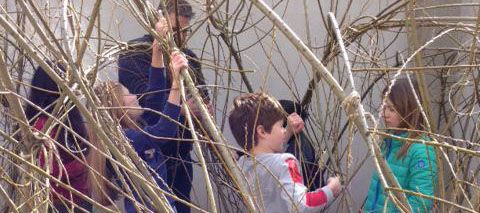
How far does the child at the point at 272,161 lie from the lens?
346 centimetres

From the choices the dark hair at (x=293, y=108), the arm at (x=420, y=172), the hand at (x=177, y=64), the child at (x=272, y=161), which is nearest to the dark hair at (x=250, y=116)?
the child at (x=272, y=161)

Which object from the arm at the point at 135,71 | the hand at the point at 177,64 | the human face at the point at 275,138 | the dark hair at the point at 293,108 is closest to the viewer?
the hand at the point at 177,64

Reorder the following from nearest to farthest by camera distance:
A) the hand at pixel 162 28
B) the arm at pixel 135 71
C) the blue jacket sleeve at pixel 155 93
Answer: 1. the hand at pixel 162 28
2. the blue jacket sleeve at pixel 155 93
3. the arm at pixel 135 71

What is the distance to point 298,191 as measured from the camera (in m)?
3.42

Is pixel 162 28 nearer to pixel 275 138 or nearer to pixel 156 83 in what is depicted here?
pixel 156 83

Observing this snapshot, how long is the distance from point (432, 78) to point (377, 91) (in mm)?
528

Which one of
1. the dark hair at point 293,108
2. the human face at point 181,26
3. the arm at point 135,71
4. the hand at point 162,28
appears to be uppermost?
the hand at point 162,28

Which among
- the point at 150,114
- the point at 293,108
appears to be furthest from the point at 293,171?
the point at 293,108

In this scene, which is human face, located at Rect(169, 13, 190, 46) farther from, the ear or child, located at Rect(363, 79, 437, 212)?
child, located at Rect(363, 79, 437, 212)

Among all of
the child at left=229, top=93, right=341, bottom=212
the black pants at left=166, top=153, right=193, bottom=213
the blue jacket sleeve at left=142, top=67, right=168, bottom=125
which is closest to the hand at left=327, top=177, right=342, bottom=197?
the child at left=229, top=93, right=341, bottom=212

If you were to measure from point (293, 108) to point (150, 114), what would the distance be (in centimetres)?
81

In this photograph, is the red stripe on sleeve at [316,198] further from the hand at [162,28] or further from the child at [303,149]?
the hand at [162,28]

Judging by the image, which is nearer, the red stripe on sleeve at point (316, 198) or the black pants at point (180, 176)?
the red stripe on sleeve at point (316, 198)

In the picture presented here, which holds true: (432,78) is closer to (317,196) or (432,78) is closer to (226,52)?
(226,52)
